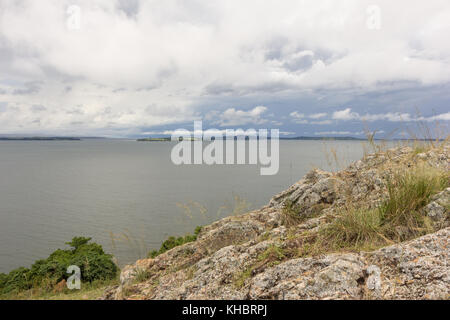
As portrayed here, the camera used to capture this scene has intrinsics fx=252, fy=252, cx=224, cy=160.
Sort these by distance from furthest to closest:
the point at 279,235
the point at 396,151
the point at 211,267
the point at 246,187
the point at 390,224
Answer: the point at 246,187, the point at 396,151, the point at 279,235, the point at 211,267, the point at 390,224

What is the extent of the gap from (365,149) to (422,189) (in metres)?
2.89

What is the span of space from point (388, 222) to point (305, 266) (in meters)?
2.18

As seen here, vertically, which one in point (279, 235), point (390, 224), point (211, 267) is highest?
point (390, 224)

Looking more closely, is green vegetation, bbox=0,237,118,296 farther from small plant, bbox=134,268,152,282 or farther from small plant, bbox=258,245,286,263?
small plant, bbox=258,245,286,263

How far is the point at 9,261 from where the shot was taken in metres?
24.5

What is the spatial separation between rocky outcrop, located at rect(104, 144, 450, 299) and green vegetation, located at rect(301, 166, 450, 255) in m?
0.21

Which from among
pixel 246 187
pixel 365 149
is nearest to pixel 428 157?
pixel 365 149

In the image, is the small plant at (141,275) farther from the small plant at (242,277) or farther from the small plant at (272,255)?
the small plant at (272,255)

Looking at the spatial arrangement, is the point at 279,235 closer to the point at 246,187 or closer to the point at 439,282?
the point at 439,282

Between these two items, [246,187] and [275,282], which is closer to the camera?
[275,282]

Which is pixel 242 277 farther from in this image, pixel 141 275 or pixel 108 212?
pixel 108 212

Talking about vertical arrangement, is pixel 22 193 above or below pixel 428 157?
below

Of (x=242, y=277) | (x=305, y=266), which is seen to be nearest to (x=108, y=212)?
(x=242, y=277)

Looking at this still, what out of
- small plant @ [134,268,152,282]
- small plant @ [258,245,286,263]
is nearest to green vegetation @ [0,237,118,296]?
small plant @ [134,268,152,282]
